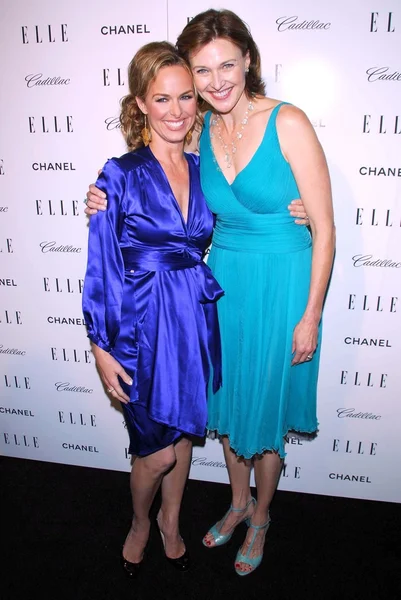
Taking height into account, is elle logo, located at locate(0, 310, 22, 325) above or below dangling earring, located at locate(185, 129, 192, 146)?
below

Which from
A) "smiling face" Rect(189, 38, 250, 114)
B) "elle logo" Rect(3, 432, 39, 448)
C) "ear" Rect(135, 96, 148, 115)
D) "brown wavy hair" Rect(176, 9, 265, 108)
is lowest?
"elle logo" Rect(3, 432, 39, 448)

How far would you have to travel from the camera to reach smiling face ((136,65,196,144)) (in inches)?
62.3

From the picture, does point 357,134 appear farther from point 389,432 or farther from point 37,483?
point 37,483

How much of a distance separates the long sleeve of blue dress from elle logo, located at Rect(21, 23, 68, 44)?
0.89 metres

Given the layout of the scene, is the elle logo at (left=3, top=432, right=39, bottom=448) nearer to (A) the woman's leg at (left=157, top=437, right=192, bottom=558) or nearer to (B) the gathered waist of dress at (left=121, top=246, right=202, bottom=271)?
(A) the woman's leg at (left=157, top=437, right=192, bottom=558)

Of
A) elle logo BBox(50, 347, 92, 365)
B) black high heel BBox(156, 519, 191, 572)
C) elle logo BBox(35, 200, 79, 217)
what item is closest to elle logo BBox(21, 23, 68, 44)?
elle logo BBox(35, 200, 79, 217)

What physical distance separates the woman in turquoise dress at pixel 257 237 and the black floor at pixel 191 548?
57 cm

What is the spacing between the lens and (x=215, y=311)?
1840 mm

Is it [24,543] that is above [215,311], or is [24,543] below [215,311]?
below

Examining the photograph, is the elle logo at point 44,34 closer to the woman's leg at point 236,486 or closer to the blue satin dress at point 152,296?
the blue satin dress at point 152,296

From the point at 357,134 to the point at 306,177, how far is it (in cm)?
58

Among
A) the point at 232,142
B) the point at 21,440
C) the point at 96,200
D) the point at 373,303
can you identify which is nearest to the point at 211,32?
the point at 232,142

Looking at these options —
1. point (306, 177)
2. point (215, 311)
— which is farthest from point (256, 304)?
point (306, 177)

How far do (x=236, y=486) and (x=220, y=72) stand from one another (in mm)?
1717
